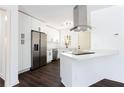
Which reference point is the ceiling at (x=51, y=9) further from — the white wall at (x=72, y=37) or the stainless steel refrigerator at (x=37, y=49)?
the white wall at (x=72, y=37)

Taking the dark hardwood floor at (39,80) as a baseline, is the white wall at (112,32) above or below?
above

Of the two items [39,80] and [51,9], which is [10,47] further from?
[51,9]

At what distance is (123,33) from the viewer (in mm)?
2928

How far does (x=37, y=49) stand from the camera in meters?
4.57

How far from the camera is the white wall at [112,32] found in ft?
9.86

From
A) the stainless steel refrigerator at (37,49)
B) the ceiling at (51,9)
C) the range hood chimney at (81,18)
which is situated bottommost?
the stainless steel refrigerator at (37,49)

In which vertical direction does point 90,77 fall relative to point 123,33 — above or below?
below

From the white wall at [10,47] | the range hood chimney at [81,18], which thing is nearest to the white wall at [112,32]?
the range hood chimney at [81,18]

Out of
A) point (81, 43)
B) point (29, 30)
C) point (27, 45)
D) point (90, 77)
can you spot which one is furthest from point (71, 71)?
point (81, 43)

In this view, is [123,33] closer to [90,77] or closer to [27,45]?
[90,77]

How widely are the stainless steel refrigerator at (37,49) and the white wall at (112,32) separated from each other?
2.50 meters

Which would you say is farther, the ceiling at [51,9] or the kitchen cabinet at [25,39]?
the kitchen cabinet at [25,39]

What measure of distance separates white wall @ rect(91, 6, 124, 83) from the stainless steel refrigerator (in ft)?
8.21
